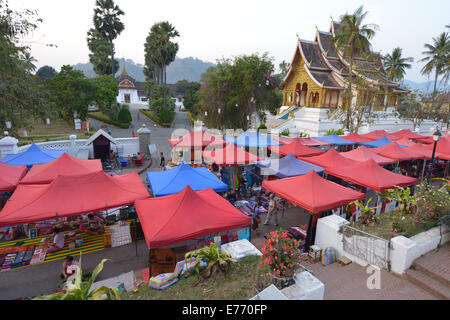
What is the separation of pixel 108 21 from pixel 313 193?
163 ft

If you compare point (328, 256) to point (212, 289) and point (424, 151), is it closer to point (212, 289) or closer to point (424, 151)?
point (212, 289)

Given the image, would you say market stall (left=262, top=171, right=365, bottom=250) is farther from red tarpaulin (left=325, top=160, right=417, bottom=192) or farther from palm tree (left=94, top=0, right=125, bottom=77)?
palm tree (left=94, top=0, right=125, bottom=77)

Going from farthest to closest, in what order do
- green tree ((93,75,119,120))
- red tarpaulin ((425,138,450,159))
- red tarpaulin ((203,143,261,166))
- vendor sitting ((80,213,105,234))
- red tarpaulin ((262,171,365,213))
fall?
1. green tree ((93,75,119,120))
2. red tarpaulin ((425,138,450,159))
3. red tarpaulin ((203,143,261,166))
4. vendor sitting ((80,213,105,234))
5. red tarpaulin ((262,171,365,213))

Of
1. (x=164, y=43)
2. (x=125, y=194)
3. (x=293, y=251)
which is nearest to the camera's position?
(x=293, y=251)

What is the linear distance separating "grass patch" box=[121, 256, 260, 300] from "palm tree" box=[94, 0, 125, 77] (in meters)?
50.0

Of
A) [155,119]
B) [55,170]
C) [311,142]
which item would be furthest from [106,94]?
[311,142]

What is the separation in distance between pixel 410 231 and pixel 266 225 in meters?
4.78

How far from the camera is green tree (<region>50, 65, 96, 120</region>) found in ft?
105

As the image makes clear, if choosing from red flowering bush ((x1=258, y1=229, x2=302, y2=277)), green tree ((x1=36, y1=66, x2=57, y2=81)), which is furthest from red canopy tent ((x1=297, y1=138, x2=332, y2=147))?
green tree ((x1=36, y1=66, x2=57, y2=81))

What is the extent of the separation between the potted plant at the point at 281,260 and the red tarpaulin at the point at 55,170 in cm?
884

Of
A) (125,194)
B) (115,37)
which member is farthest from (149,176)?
(115,37)

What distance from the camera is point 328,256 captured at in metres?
6.41
